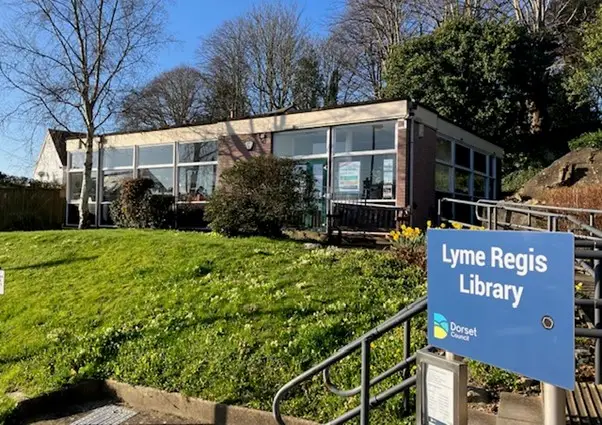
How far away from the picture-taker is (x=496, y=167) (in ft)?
62.7

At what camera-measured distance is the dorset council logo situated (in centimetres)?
234

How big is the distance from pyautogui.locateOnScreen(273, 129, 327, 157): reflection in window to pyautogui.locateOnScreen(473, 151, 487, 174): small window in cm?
599

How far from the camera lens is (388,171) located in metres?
13.1

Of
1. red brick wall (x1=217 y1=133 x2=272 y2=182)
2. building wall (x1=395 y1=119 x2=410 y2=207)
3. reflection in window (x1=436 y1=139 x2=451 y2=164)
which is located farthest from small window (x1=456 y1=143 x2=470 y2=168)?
red brick wall (x1=217 y1=133 x2=272 y2=182)

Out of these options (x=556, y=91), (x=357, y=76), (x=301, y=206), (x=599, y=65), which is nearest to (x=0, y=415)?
(x=301, y=206)

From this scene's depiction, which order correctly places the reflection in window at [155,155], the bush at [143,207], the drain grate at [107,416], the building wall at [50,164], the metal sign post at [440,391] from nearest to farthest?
the metal sign post at [440,391]
the drain grate at [107,416]
the bush at [143,207]
the reflection in window at [155,155]
the building wall at [50,164]

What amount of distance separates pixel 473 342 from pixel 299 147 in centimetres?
1302

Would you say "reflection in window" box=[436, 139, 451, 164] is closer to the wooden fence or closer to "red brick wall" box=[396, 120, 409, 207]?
"red brick wall" box=[396, 120, 409, 207]

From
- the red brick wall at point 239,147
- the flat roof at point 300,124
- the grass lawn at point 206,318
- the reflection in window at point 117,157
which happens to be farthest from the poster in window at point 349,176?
the reflection in window at point 117,157

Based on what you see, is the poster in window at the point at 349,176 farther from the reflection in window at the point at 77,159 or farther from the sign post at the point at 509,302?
the reflection in window at the point at 77,159

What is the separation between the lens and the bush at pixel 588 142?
18452 mm

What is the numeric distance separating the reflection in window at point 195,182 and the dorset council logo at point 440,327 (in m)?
14.6

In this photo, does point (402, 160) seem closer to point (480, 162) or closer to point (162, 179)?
point (480, 162)

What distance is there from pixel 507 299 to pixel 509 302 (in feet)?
0.05
